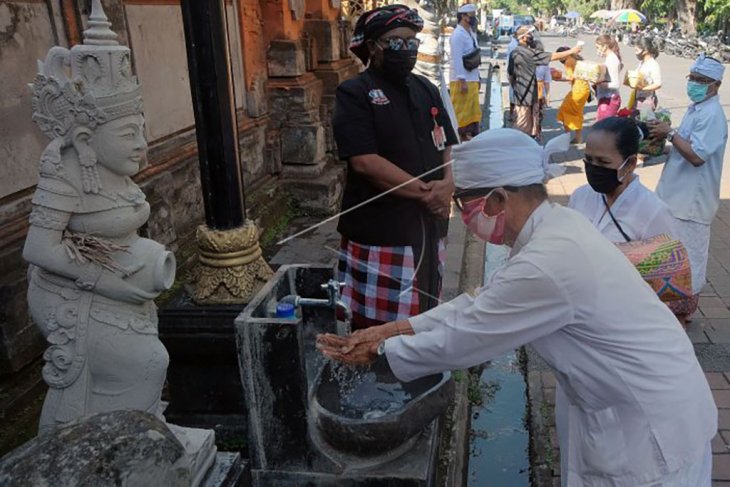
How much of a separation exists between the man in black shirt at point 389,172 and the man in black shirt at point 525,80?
243 inches

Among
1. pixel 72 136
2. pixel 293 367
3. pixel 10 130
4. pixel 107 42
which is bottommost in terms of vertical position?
pixel 293 367

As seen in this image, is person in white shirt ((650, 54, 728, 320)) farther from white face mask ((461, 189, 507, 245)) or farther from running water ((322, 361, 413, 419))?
running water ((322, 361, 413, 419))

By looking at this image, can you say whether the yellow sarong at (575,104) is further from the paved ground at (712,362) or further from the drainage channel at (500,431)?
the drainage channel at (500,431)

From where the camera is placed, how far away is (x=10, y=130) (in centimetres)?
306

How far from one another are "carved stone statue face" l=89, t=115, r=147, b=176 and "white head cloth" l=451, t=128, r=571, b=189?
105 cm

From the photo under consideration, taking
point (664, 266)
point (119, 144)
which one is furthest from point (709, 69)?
point (119, 144)

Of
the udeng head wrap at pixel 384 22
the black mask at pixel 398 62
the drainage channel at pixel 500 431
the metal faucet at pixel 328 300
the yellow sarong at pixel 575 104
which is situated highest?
the udeng head wrap at pixel 384 22

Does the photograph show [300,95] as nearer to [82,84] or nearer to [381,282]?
[381,282]

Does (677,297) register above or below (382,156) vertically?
below

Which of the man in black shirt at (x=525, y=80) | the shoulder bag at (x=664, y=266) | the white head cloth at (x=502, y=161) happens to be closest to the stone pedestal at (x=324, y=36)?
the man in black shirt at (x=525, y=80)

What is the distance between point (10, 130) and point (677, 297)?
3248 mm

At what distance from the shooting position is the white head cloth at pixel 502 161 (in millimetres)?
1903

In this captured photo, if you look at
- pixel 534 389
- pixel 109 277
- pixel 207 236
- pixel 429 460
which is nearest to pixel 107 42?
pixel 109 277

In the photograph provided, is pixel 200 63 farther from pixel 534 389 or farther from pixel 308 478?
pixel 534 389
